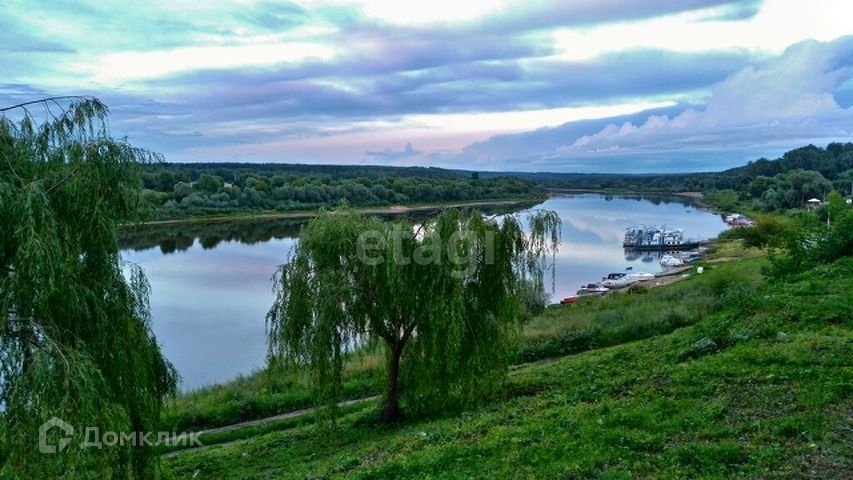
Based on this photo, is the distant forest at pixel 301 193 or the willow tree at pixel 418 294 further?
the distant forest at pixel 301 193

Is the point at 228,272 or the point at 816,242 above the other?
the point at 816,242

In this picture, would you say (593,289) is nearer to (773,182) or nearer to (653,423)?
(653,423)

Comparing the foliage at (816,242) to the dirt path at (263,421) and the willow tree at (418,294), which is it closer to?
the willow tree at (418,294)

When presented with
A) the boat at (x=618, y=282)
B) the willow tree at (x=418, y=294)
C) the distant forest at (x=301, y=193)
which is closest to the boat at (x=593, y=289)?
the boat at (x=618, y=282)

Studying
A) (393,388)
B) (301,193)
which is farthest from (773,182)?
(393,388)

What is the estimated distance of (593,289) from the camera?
3853 cm

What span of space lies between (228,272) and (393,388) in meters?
32.9

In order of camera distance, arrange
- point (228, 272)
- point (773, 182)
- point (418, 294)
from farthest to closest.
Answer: point (773, 182) → point (228, 272) → point (418, 294)

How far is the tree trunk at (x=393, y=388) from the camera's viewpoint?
11.9 metres

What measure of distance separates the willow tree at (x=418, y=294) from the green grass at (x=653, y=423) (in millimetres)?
1063

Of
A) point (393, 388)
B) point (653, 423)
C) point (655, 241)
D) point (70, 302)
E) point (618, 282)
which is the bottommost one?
point (618, 282)

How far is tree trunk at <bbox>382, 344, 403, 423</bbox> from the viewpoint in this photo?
11.9 metres

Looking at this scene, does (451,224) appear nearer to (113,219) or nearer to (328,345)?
(328,345)

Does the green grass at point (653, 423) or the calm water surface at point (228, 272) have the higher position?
the green grass at point (653, 423)
